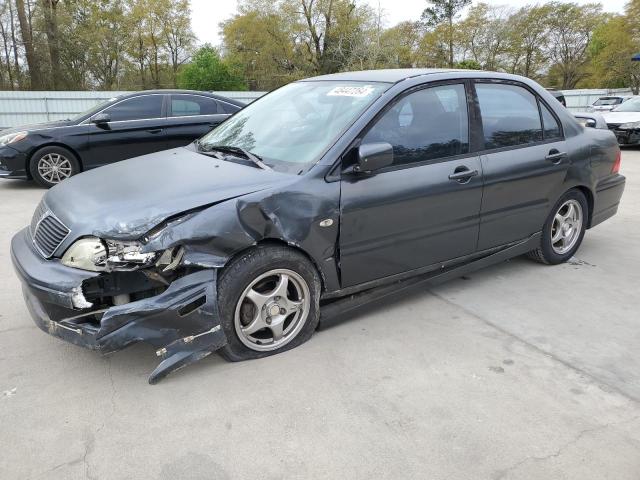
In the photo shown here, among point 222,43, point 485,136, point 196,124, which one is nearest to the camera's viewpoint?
point 485,136

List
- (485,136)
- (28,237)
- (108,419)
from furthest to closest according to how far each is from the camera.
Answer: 1. (485,136)
2. (28,237)
3. (108,419)

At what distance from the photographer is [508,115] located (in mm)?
4035

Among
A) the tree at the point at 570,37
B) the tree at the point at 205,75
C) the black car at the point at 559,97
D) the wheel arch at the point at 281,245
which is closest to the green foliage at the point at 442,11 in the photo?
the tree at the point at 570,37

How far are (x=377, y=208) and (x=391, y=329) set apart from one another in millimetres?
833

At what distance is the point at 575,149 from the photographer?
4426 mm

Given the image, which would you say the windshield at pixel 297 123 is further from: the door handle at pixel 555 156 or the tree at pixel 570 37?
the tree at pixel 570 37

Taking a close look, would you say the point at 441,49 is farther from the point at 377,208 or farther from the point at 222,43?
the point at 377,208

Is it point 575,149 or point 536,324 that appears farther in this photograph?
point 575,149

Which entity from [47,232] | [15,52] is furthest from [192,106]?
[15,52]

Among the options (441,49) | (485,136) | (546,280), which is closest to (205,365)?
(485,136)

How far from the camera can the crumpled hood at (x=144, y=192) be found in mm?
2695

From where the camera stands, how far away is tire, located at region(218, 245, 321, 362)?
282 cm

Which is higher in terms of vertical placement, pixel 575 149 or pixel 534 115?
pixel 534 115

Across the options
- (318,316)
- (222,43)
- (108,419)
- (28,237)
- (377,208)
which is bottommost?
(108,419)
